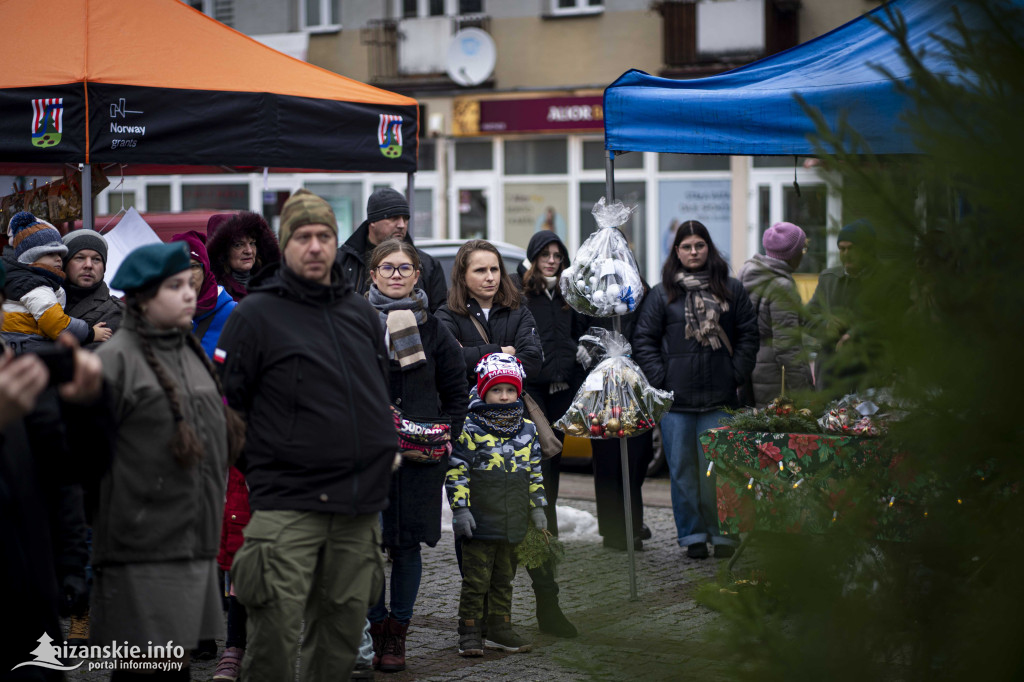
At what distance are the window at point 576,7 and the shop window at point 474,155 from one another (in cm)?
295

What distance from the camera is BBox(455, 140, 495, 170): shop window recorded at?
78.6ft

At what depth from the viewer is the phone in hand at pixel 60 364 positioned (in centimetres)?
302

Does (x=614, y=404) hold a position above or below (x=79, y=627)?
above

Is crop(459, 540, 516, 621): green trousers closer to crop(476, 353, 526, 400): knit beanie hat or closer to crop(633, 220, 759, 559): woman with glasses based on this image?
crop(476, 353, 526, 400): knit beanie hat

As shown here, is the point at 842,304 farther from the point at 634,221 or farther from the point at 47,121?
the point at 634,221

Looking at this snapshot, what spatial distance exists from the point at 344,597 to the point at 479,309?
8.49 feet

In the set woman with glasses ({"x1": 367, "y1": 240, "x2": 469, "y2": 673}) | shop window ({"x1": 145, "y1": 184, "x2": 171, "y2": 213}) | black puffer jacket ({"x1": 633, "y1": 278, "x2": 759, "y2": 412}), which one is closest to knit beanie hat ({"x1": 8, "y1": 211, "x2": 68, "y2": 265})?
woman with glasses ({"x1": 367, "y1": 240, "x2": 469, "y2": 673})

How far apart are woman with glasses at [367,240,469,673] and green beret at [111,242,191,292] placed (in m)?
1.59

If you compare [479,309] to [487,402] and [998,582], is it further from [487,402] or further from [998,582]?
[998,582]

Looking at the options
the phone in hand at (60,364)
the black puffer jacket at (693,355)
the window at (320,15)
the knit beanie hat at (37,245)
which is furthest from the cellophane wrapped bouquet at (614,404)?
the window at (320,15)

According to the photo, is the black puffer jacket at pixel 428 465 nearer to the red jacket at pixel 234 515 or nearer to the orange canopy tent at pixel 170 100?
the red jacket at pixel 234 515

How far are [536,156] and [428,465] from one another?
18.7 metres

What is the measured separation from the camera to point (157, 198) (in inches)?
1046

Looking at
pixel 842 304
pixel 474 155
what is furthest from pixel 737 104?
pixel 474 155
